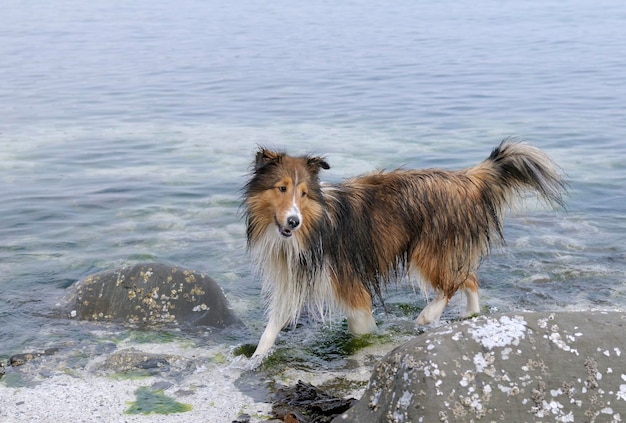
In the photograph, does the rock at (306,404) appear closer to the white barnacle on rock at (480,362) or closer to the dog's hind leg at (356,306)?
the dog's hind leg at (356,306)

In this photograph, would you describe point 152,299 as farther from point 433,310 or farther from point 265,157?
point 433,310

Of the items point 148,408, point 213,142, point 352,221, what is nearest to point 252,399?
point 148,408

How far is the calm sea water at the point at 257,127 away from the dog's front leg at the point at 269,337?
49cm

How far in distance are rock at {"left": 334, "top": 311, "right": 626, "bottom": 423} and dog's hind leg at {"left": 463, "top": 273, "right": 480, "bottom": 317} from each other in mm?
3070

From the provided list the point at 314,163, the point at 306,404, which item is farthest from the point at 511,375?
the point at 314,163

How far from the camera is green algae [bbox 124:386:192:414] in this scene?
5742 millimetres

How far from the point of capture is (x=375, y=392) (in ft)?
14.8

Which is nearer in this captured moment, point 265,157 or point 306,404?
point 306,404

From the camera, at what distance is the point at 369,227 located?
697 cm

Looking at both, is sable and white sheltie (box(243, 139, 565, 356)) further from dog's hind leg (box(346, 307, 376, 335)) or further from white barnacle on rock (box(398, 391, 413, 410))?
white barnacle on rock (box(398, 391, 413, 410))

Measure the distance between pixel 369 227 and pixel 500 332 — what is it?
8.83 ft

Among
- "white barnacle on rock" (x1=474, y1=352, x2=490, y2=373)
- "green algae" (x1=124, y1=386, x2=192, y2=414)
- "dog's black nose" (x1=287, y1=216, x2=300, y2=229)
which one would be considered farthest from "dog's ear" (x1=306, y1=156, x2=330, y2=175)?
"white barnacle on rock" (x1=474, y1=352, x2=490, y2=373)

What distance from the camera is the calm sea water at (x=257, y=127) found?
29.6ft

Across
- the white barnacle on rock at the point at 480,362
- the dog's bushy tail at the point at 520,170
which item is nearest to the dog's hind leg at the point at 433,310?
the dog's bushy tail at the point at 520,170
